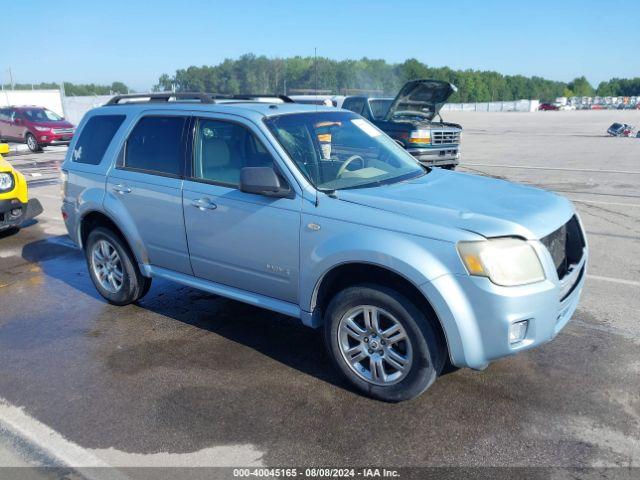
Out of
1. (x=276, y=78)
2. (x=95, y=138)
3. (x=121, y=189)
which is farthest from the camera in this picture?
(x=276, y=78)

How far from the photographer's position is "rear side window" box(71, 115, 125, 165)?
16.9 feet

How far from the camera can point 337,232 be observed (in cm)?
349

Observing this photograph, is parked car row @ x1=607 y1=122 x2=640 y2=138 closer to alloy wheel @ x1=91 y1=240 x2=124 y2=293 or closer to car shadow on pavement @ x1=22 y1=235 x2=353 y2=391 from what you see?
car shadow on pavement @ x1=22 y1=235 x2=353 y2=391

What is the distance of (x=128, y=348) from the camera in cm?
445

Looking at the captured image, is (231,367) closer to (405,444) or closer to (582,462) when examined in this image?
(405,444)

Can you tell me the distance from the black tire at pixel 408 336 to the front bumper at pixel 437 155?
8.53m

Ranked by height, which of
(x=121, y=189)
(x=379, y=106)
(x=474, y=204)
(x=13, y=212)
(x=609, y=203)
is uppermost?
(x=379, y=106)

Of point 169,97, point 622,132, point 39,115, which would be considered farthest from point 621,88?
point 169,97

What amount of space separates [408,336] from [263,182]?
1.38 meters

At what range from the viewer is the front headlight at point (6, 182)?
7.81 m

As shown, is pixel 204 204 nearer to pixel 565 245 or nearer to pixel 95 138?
pixel 95 138

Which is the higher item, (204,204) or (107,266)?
(204,204)

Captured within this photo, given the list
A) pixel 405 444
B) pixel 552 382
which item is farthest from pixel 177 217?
pixel 552 382

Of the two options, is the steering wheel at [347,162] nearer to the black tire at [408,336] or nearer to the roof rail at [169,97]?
the black tire at [408,336]
